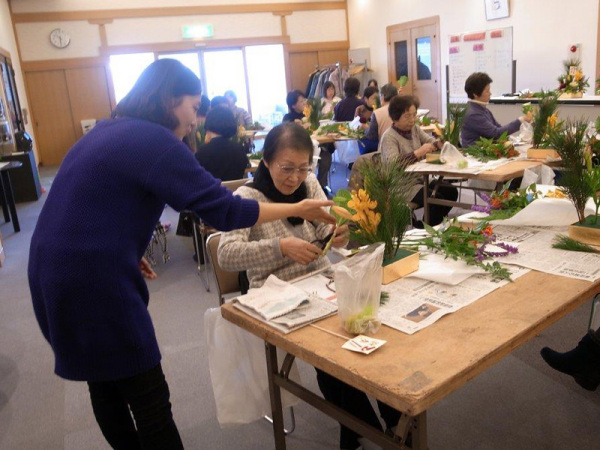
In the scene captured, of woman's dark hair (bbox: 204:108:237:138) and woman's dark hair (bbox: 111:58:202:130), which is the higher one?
woman's dark hair (bbox: 111:58:202:130)

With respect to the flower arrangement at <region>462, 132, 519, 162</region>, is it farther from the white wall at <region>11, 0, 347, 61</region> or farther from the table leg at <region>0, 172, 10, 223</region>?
the white wall at <region>11, 0, 347, 61</region>

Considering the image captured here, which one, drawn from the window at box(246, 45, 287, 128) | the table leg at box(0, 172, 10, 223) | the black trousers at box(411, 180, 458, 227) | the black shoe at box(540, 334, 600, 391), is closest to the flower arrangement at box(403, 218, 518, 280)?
the black shoe at box(540, 334, 600, 391)

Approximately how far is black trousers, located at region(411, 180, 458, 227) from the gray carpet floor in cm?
147

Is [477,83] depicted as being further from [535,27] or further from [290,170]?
[535,27]

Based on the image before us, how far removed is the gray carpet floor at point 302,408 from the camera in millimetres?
2133

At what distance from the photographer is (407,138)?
4.23 meters

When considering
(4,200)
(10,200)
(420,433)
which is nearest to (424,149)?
(420,433)

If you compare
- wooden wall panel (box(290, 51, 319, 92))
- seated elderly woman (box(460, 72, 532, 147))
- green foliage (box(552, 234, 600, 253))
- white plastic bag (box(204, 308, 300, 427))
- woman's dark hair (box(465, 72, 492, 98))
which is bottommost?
white plastic bag (box(204, 308, 300, 427))

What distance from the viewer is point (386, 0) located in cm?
1096

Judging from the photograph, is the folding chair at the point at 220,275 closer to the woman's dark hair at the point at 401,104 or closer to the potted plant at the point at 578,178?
the potted plant at the point at 578,178

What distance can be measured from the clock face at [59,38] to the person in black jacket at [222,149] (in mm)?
8407

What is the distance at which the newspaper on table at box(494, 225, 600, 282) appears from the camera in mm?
1700

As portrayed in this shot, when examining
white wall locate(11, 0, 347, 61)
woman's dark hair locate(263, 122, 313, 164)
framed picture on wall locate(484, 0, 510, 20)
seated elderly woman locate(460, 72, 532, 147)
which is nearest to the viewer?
woman's dark hair locate(263, 122, 313, 164)

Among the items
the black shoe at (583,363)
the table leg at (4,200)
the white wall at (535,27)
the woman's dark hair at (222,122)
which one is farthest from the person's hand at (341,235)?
the white wall at (535,27)
